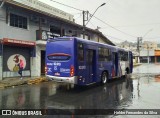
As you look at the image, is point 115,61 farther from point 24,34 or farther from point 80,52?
point 24,34

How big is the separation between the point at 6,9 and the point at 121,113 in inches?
604

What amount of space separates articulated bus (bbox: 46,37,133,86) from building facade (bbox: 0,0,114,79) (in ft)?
22.9

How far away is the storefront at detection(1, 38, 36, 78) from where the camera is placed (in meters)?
19.4

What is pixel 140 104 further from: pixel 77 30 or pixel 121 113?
pixel 77 30

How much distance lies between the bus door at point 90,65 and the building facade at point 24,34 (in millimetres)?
8319

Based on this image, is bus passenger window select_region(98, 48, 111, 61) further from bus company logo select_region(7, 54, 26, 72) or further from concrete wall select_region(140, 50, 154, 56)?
concrete wall select_region(140, 50, 154, 56)

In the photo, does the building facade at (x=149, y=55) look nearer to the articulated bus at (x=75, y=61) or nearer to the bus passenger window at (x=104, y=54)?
the bus passenger window at (x=104, y=54)

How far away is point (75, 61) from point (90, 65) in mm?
1973

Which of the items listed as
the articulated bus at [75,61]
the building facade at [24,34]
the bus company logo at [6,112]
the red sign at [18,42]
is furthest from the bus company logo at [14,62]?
the bus company logo at [6,112]

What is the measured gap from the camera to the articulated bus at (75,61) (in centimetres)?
1238

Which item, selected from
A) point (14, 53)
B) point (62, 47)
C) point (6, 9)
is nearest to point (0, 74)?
point (14, 53)

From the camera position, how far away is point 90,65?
1403 cm

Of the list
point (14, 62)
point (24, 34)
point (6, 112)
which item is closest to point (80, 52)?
point (6, 112)

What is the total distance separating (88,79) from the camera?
13664 mm
